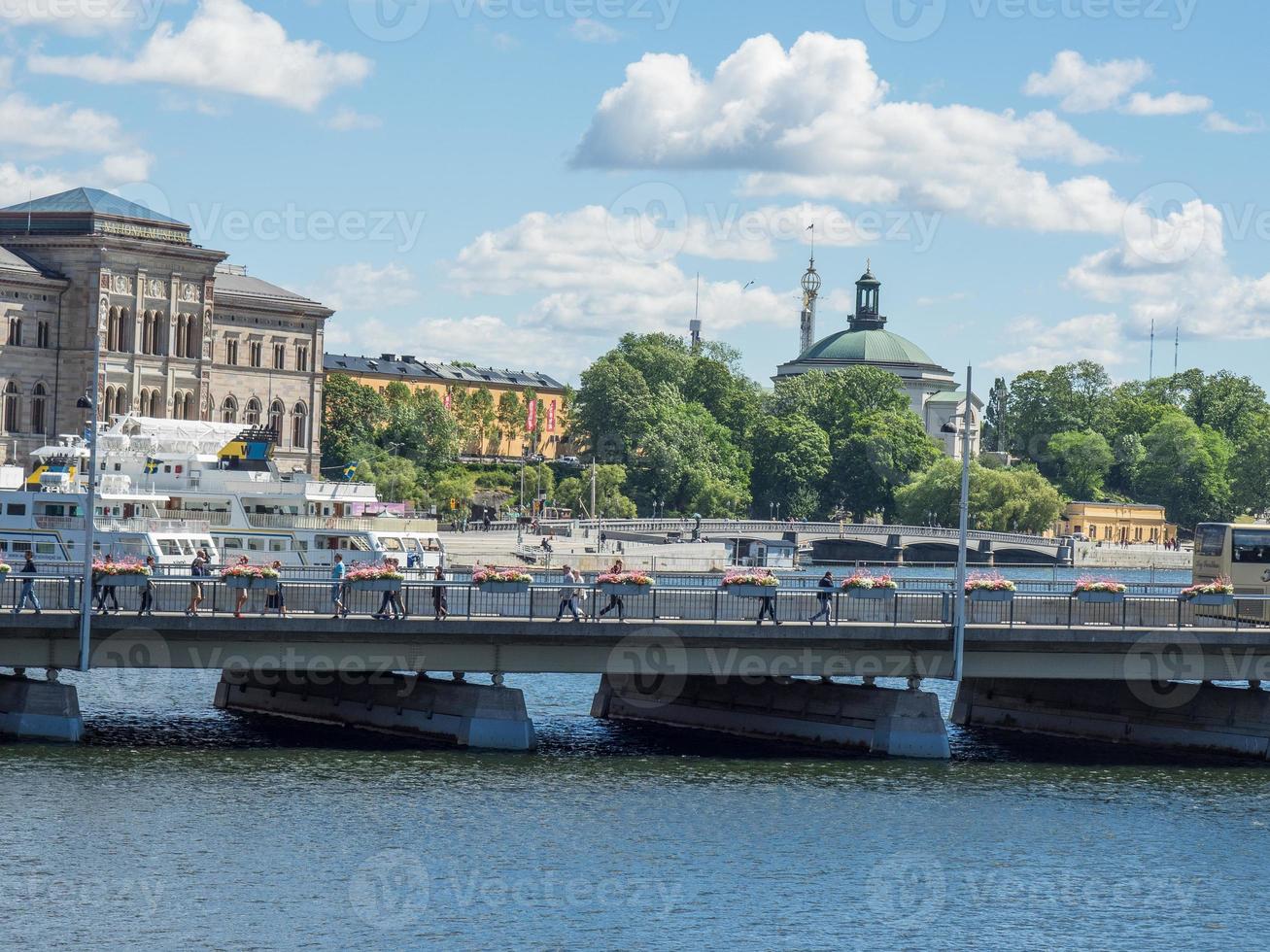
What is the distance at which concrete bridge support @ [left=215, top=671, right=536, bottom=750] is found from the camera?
56469 millimetres

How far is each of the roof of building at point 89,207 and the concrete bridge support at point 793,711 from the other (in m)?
127

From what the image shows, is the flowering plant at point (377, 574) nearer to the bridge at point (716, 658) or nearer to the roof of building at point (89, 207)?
the bridge at point (716, 658)

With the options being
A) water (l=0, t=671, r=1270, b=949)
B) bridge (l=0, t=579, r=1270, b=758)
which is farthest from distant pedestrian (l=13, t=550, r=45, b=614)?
water (l=0, t=671, r=1270, b=949)

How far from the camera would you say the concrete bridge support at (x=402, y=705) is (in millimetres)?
56469

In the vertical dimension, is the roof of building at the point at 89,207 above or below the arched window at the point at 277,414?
above

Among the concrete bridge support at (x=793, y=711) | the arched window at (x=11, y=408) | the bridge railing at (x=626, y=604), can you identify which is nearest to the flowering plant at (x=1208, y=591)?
the bridge railing at (x=626, y=604)

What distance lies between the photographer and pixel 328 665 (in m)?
54.7

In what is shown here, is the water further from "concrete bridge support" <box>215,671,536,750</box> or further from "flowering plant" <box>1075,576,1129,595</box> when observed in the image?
"flowering plant" <box>1075,576,1129,595</box>

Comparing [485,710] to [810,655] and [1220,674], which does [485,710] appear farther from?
[1220,674]

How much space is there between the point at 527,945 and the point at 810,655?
60.7 feet

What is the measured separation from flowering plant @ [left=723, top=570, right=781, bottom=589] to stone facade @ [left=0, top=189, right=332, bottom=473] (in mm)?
129372

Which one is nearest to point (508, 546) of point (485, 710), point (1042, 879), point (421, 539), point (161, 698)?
point (421, 539)

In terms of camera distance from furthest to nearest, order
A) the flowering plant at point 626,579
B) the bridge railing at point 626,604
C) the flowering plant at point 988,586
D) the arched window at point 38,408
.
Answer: the arched window at point 38,408 → the flowering plant at point 988,586 → the flowering plant at point 626,579 → the bridge railing at point 626,604

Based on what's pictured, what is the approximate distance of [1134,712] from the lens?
61031 mm
